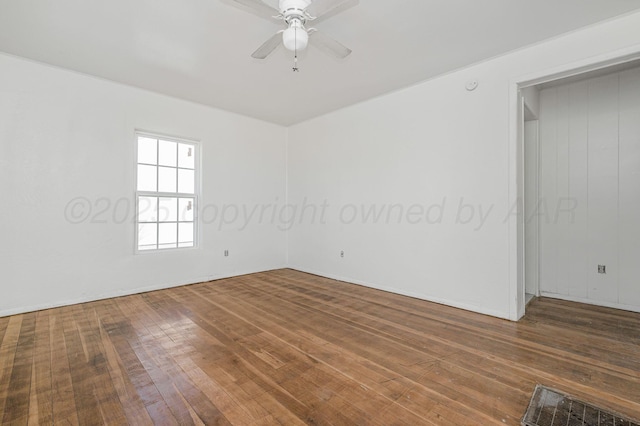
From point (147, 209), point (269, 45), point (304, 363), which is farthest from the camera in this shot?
point (147, 209)

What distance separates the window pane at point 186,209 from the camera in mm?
4609

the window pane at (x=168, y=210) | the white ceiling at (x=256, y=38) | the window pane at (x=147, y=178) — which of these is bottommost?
the window pane at (x=168, y=210)

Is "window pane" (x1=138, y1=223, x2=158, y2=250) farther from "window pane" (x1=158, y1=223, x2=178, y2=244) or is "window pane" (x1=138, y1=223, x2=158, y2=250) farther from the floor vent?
the floor vent

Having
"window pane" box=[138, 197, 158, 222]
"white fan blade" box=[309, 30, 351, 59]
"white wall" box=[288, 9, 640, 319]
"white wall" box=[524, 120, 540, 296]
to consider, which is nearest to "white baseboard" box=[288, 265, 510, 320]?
"white wall" box=[288, 9, 640, 319]

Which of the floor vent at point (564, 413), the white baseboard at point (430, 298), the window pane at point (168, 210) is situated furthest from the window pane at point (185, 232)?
the floor vent at point (564, 413)

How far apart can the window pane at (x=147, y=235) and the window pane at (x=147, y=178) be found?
54cm

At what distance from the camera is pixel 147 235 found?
425 cm

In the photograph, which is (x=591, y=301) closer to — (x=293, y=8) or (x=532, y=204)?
(x=532, y=204)

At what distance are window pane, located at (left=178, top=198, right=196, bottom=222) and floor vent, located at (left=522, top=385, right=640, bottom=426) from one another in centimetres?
463

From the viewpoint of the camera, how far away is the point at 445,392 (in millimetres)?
1828

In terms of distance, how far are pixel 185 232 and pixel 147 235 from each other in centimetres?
55

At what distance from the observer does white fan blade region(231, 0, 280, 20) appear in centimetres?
188

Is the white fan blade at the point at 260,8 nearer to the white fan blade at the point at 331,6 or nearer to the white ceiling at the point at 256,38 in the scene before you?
the white fan blade at the point at 331,6

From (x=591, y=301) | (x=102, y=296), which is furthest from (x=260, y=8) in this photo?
(x=591, y=301)
